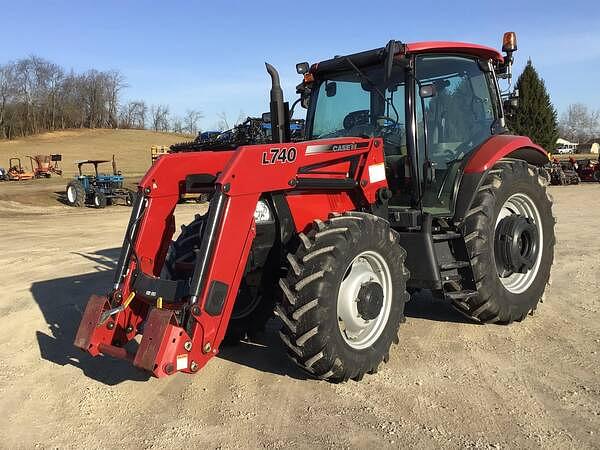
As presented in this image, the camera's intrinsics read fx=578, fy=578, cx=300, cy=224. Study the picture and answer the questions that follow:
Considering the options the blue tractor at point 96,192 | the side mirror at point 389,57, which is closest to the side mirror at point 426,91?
the side mirror at point 389,57

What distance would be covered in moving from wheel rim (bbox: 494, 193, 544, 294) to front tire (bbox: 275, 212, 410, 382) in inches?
64.7

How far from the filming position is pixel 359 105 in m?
5.34

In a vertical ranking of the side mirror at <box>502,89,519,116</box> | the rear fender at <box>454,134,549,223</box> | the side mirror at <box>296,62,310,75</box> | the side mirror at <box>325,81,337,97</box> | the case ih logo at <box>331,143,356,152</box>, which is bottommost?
the rear fender at <box>454,134,549,223</box>

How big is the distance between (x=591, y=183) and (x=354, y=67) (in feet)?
97.3

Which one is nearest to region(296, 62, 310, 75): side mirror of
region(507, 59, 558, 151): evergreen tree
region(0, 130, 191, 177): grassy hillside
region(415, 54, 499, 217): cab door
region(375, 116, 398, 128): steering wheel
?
region(375, 116, 398, 128): steering wheel

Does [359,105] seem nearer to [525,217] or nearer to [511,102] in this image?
[511,102]

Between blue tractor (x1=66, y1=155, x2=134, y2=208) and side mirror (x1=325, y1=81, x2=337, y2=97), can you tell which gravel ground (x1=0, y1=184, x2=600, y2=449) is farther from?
blue tractor (x1=66, y1=155, x2=134, y2=208)

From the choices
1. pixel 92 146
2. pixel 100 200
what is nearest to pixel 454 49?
pixel 100 200

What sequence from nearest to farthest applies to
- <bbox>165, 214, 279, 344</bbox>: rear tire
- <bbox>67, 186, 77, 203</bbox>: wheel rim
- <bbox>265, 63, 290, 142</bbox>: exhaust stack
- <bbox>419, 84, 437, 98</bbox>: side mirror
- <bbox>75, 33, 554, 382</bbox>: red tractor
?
<bbox>75, 33, 554, 382</bbox>: red tractor, <bbox>165, 214, 279, 344</bbox>: rear tire, <bbox>265, 63, 290, 142</bbox>: exhaust stack, <bbox>419, 84, 437, 98</bbox>: side mirror, <bbox>67, 186, 77, 203</bbox>: wheel rim

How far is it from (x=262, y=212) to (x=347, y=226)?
2.18 ft

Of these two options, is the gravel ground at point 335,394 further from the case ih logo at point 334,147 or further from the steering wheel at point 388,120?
the steering wheel at point 388,120

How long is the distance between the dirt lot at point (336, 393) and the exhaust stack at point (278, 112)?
184 cm

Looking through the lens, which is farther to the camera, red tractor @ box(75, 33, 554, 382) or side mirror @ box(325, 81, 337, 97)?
side mirror @ box(325, 81, 337, 97)

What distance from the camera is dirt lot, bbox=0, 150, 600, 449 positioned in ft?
11.0
